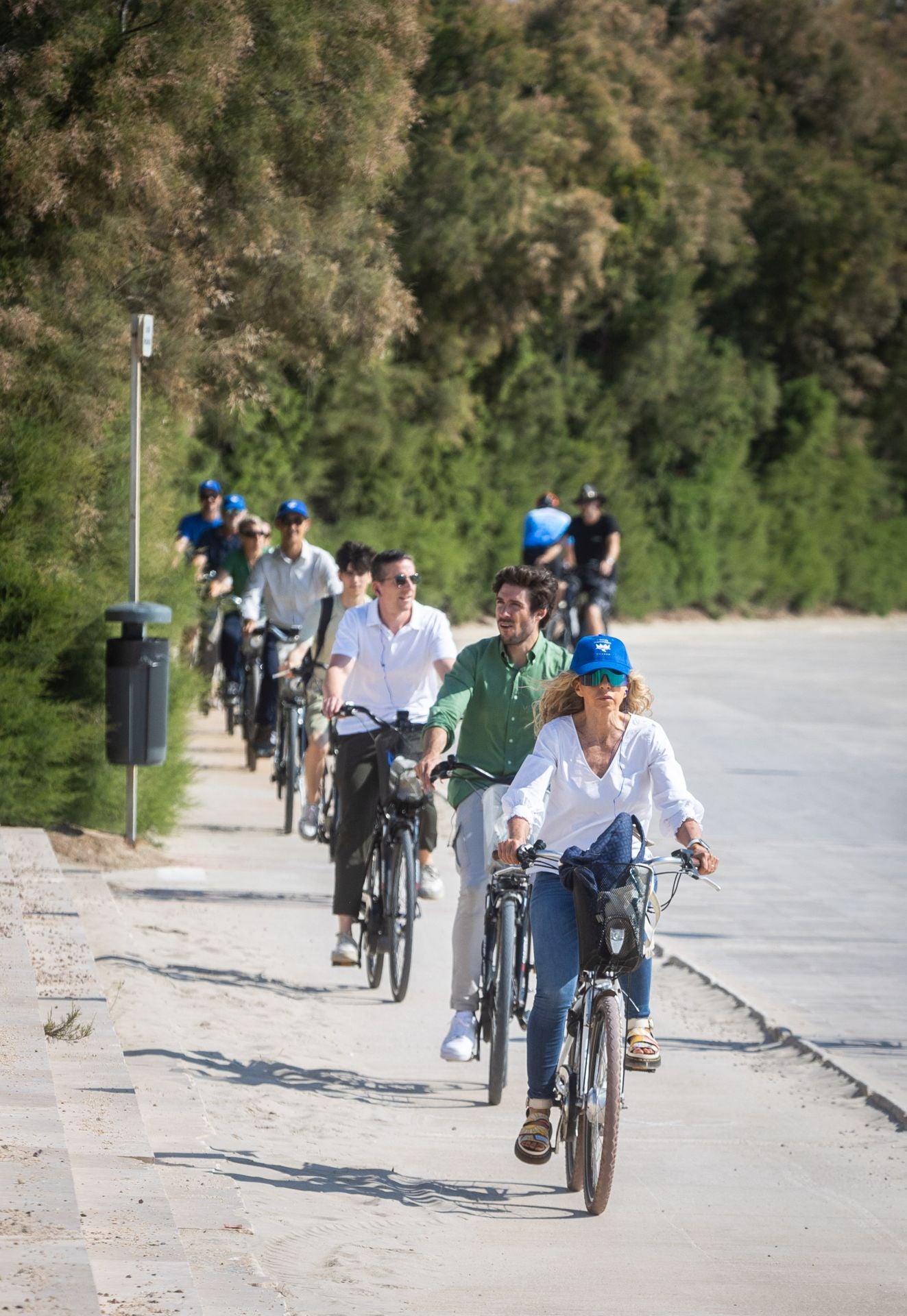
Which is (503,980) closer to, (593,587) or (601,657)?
(601,657)

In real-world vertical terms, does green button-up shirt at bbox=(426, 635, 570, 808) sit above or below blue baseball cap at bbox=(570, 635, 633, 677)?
below

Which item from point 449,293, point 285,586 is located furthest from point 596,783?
point 449,293

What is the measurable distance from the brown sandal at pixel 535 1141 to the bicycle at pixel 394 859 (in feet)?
7.63

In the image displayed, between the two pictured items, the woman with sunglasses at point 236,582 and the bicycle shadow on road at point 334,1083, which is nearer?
the bicycle shadow on road at point 334,1083

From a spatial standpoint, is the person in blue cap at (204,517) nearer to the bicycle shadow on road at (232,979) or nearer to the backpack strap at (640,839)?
the bicycle shadow on road at (232,979)

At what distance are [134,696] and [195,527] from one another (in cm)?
610

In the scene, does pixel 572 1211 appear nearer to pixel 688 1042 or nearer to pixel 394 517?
pixel 688 1042

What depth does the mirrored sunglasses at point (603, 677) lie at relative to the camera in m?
5.98

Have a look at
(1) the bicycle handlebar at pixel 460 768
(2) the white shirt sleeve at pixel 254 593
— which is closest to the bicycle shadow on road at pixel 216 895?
(2) the white shirt sleeve at pixel 254 593

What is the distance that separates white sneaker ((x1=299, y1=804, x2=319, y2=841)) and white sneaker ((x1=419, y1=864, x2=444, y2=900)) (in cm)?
137

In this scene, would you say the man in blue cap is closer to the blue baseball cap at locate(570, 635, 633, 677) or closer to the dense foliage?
the dense foliage

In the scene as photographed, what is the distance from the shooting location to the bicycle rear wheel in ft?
28.3

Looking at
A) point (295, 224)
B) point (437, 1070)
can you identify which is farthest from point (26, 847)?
point (295, 224)

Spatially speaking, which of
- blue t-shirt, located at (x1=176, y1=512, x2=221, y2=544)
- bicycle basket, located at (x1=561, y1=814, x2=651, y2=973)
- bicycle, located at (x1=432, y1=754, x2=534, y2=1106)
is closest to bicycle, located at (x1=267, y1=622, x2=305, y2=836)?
blue t-shirt, located at (x1=176, y1=512, x2=221, y2=544)
